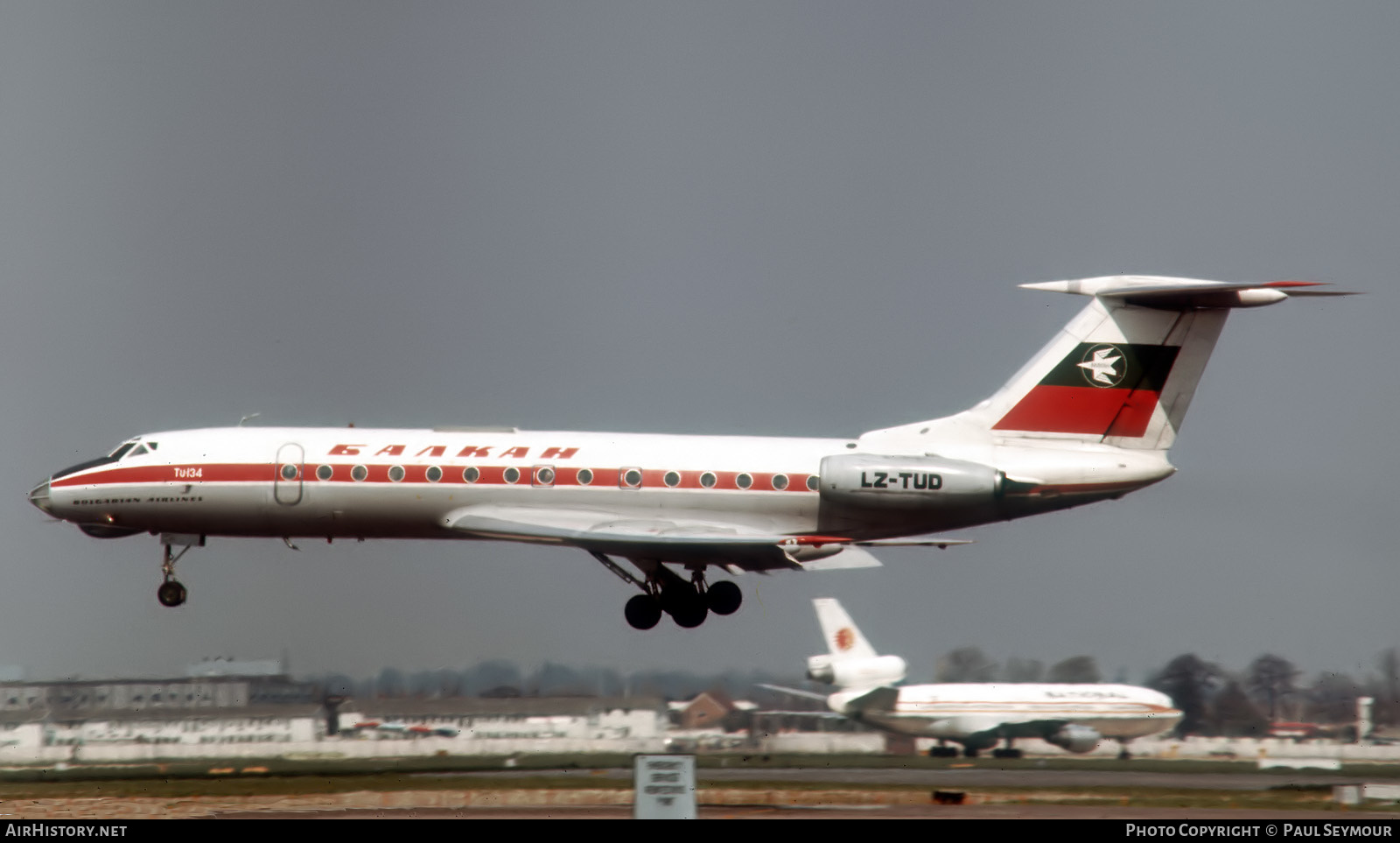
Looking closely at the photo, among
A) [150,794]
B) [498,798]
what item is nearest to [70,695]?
[150,794]

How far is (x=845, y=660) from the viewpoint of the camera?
44844mm

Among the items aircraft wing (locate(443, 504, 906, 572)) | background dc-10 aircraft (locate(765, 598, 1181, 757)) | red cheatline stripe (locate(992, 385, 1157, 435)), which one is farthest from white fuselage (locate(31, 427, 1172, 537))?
background dc-10 aircraft (locate(765, 598, 1181, 757))

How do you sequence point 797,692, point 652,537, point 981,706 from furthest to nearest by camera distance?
1. point 981,706
2. point 797,692
3. point 652,537

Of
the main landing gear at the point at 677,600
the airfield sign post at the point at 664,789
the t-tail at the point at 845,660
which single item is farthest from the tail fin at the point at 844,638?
the airfield sign post at the point at 664,789

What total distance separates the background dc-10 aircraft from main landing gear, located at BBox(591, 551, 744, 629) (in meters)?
2.85

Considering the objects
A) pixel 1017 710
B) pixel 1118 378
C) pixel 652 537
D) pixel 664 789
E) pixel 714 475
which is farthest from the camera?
pixel 1017 710

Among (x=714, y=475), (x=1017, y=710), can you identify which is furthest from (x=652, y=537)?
(x=1017, y=710)

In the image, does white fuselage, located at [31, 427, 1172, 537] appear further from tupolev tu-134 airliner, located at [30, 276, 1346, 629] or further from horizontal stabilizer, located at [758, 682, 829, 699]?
horizontal stabilizer, located at [758, 682, 829, 699]

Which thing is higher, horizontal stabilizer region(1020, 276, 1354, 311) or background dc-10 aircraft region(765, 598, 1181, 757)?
horizontal stabilizer region(1020, 276, 1354, 311)

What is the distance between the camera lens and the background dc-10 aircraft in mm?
40438

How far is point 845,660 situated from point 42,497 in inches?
762

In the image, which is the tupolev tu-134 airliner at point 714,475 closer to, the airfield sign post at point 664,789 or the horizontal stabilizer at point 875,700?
the horizontal stabilizer at point 875,700

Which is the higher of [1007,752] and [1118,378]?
[1118,378]

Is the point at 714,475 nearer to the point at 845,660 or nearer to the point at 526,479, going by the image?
the point at 526,479
